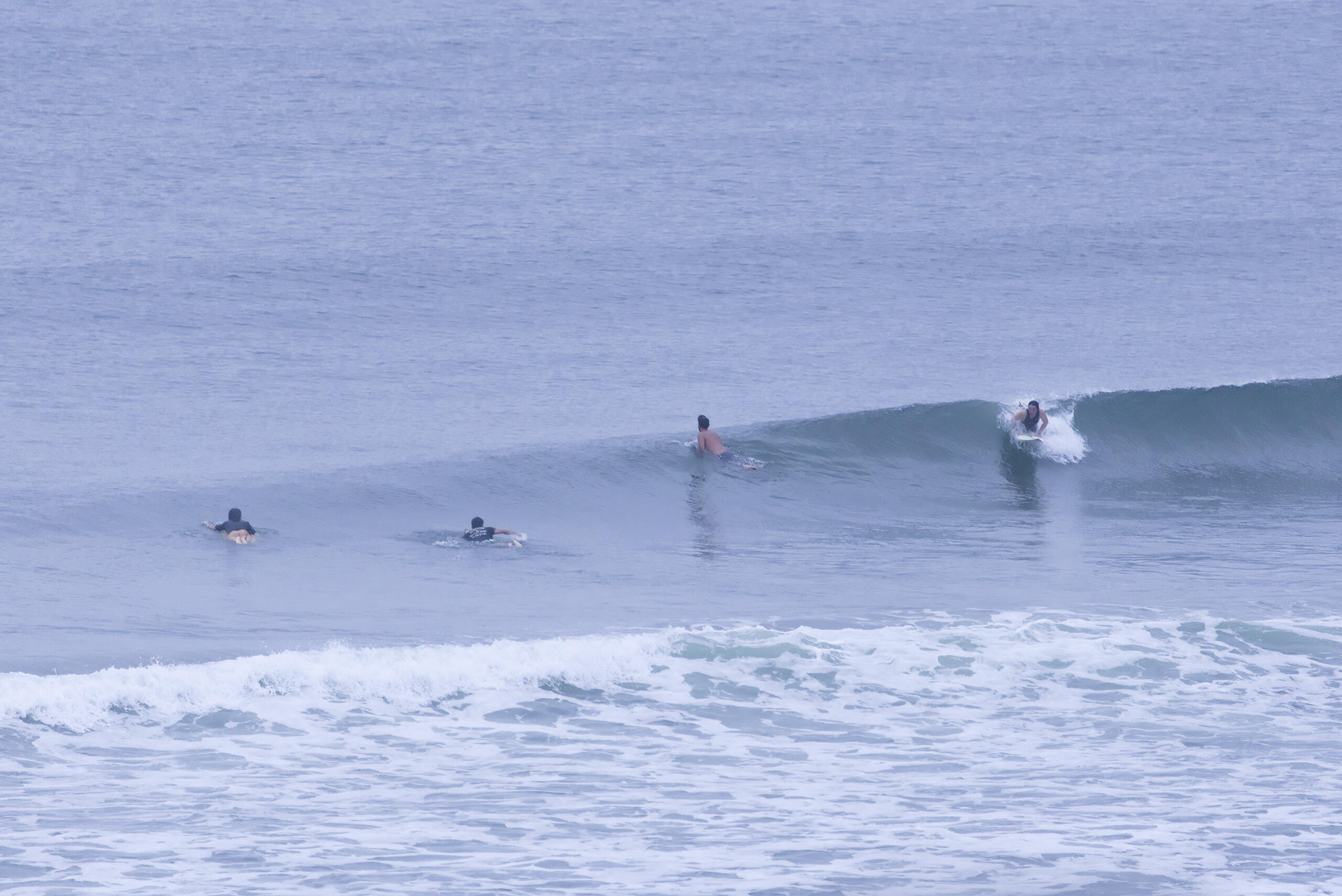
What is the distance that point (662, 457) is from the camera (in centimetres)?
2567

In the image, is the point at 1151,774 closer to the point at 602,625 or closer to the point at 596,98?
the point at 602,625

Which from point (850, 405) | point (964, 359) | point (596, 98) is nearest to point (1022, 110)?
point (596, 98)

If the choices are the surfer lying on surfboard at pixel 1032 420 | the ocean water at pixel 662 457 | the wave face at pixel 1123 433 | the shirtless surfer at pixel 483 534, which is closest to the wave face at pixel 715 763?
the ocean water at pixel 662 457

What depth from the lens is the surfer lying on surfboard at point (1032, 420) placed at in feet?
87.9

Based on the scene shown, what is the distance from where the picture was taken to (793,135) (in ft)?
163

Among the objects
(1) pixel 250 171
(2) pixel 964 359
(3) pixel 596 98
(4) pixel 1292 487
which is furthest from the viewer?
(3) pixel 596 98

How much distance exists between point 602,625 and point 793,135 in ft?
111

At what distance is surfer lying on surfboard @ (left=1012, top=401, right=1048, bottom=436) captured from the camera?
2680cm

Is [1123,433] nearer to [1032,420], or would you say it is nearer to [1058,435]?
[1058,435]

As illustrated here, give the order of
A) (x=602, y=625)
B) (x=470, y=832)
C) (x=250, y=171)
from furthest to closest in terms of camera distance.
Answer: (x=250, y=171) < (x=602, y=625) < (x=470, y=832)

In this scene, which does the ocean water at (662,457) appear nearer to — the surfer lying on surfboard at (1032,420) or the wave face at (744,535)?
the wave face at (744,535)

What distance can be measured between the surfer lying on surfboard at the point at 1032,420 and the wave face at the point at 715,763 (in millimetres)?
8897

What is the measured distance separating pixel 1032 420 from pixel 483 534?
9884 millimetres

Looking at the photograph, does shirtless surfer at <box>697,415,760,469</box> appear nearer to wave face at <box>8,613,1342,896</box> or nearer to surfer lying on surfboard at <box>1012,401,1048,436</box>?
surfer lying on surfboard at <box>1012,401,1048,436</box>
